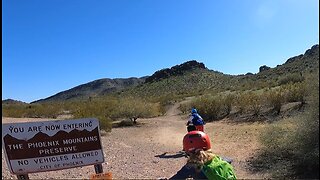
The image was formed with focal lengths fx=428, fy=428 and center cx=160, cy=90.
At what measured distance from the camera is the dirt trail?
10547 mm

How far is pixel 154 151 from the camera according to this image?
14.7m

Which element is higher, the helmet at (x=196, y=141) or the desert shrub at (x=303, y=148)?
the helmet at (x=196, y=141)

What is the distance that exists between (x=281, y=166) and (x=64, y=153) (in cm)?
533

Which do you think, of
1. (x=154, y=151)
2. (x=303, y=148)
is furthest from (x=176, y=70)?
(x=303, y=148)

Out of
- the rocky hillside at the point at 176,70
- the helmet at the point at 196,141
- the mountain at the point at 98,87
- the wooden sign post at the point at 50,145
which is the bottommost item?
the helmet at the point at 196,141

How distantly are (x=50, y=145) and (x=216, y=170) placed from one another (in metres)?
Result: 3.06

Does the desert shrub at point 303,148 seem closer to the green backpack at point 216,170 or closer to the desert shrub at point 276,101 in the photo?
the green backpack at point 216,170

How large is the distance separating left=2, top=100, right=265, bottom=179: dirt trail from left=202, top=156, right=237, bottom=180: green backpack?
485 cm

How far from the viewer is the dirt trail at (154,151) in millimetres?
10547

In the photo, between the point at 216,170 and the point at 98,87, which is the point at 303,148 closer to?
the point at 216,170

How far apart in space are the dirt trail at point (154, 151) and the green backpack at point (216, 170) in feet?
15.9

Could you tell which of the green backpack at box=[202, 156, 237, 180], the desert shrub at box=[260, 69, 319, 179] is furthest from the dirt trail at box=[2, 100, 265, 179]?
the green backpack at box=[202, 156, 237, 180]

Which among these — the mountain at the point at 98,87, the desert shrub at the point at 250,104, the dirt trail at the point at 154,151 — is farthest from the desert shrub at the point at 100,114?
the mountain at the point at 98,87

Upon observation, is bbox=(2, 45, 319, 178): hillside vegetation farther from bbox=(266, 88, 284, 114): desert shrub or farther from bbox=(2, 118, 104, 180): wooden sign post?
bbox=(2, 118, 104, 180): wooden sign post
